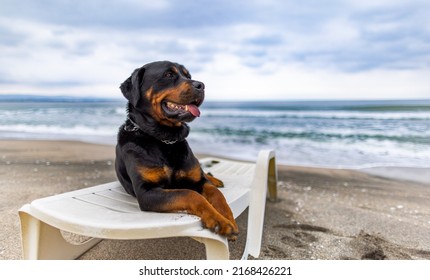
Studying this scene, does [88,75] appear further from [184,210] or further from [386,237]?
[386,237]

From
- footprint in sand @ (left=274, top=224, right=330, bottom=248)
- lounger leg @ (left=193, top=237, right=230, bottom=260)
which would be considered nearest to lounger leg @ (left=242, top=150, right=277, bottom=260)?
footprint in sand @ (left=274, top=224, right=330, bottom=248)

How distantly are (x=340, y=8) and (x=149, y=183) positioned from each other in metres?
2.74

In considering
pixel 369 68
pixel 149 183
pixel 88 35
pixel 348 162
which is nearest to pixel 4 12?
pixel 88 35

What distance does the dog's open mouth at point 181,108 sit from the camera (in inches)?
76.7

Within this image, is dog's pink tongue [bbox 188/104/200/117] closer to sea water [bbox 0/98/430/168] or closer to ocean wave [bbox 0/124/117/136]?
sea water [bbox 0/98/430/168]

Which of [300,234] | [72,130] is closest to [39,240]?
[300,234]

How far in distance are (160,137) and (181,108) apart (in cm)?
22

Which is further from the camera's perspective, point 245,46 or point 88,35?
point 245,46

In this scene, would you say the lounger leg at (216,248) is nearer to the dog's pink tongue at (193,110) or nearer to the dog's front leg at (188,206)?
the dog's front leg at (188,206)

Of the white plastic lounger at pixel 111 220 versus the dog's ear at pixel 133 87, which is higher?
the dog's ear at pixel 133 87

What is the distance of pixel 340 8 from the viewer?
139 inches

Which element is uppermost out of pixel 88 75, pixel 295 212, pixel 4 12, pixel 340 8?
pixel 340 8

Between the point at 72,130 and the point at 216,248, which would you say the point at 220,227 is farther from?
the point at 72,130

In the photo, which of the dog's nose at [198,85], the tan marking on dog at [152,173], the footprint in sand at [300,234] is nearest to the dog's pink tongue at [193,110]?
the dog's nose at [198,85]
